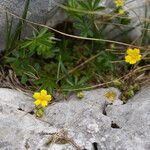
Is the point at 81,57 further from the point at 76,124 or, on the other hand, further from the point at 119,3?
the point at 76,124

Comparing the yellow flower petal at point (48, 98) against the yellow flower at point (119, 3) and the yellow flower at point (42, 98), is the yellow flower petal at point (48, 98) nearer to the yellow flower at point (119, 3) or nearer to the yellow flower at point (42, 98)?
the yellow flower at point (42, 98)

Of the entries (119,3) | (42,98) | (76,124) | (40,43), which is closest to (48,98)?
(42,98)

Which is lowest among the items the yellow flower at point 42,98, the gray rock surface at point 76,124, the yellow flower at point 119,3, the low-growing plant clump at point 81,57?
the gray rock surface at point 76,124

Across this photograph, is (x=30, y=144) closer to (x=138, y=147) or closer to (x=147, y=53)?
(x=138, y=147)

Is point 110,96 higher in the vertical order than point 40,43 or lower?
lower

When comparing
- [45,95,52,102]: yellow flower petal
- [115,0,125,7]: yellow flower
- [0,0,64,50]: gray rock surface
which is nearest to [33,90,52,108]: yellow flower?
[45,95,52,102]: yellow flower petal

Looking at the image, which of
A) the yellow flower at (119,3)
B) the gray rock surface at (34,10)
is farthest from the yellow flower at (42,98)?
the yellow flower at (119,3)
